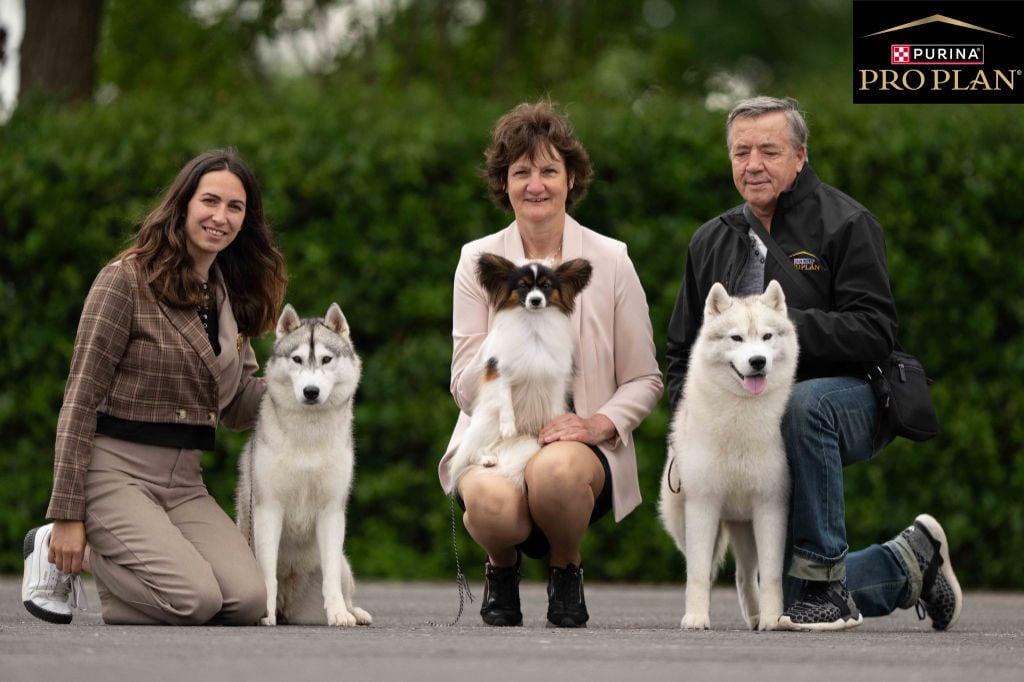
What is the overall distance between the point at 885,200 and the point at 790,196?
11.0 ft

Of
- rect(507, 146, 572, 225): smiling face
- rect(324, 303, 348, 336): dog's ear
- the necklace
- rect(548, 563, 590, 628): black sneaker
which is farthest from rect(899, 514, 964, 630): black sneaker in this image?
rect(324, 303, 348, 336): dog's ear

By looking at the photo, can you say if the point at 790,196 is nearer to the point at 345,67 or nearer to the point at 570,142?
the point at 570,142

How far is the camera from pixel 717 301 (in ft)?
19.2

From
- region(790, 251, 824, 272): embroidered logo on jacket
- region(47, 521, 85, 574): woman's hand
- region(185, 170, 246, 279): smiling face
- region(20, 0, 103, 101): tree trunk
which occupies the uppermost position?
region(20, 0, 103, 101): tree trunk

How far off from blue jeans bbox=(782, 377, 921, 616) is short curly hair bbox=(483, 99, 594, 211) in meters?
1.37

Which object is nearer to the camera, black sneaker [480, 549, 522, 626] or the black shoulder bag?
the black shoulder bag

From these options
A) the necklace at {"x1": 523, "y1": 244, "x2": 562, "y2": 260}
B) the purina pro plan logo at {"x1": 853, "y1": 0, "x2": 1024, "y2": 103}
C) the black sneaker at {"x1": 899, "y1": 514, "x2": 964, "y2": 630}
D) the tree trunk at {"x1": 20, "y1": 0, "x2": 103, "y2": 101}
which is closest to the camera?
the black sneaker at {"x1": 899, "y1": 514, "x2": 964, "y2": 630}

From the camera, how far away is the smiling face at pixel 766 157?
6020 mm

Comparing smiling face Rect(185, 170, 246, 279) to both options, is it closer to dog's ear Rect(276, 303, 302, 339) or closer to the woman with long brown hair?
the woman with long brown hair

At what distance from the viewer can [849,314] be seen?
5.79m

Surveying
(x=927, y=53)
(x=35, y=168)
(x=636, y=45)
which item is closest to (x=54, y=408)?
(x=35, y=168)

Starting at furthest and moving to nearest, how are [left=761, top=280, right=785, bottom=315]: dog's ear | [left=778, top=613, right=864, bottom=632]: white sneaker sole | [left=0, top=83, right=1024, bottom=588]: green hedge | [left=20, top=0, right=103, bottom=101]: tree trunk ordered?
[left=20, top=0, right=103, bottom=101]: tree trunk → [left=0, top=83, right=1024, bottom=588]: green hedge → [left=761, top=280, right=785, bottom=315]: dog's ear → [left=778, top=613, right=864, bottom=632]: white sneaker sole

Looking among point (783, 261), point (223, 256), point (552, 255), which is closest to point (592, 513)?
point (552, 255)

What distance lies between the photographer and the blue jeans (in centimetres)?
568
